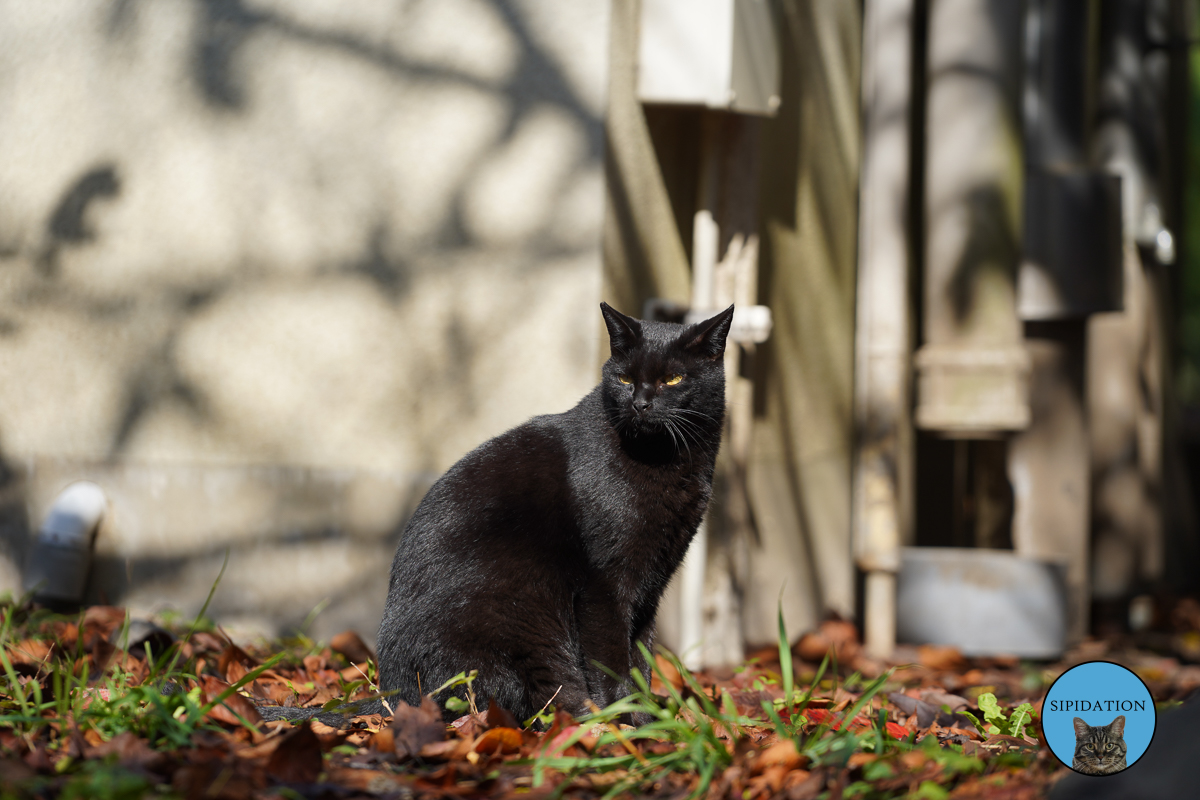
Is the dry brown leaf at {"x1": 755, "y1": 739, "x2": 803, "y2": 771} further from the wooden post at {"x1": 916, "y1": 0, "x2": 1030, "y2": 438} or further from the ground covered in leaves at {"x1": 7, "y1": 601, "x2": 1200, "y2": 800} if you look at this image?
the wooden post at {"x1": 916, "y1": 0, "x2": 1030, "y2": 438}

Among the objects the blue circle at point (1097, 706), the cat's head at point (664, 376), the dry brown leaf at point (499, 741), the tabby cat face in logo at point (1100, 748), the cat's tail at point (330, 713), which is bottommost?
the cat's tail at point (330, 713)

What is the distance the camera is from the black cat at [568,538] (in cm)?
216

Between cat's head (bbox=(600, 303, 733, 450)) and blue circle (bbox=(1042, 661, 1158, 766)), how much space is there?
1.00 meters

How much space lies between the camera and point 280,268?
3.38 m

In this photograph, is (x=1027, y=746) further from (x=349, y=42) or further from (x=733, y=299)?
(x=349, y=42)

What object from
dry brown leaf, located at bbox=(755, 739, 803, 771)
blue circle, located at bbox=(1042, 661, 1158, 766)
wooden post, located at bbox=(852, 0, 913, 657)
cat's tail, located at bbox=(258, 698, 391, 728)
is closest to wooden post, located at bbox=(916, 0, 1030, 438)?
wooden post, located at bbox=(852, 0, 913, 657)

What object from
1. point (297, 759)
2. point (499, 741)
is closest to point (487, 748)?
point (499, 741)

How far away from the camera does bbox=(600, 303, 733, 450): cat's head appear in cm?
241

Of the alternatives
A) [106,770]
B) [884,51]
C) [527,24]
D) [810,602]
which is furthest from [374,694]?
[884,51]

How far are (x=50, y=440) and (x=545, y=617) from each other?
2.25 metres

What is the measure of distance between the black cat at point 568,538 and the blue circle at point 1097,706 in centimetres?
92

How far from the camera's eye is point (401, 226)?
10.9 ft

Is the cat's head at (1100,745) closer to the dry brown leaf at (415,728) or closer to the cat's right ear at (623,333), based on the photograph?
the dry brown leaf at (415,728)

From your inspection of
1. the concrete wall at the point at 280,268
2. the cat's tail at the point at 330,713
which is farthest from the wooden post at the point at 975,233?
the cat's tail at the point at 330,713
